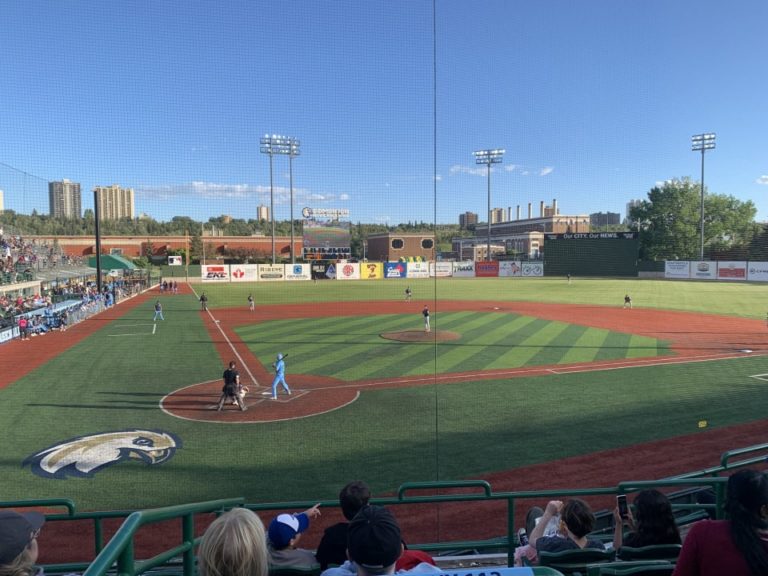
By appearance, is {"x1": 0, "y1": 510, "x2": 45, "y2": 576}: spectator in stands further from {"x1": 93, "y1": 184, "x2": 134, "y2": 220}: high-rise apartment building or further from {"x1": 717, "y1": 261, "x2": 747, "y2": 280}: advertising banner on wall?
{"x1": 717, "y1": 261, "x2": 747, "y2": 280}: advertising banner on wall

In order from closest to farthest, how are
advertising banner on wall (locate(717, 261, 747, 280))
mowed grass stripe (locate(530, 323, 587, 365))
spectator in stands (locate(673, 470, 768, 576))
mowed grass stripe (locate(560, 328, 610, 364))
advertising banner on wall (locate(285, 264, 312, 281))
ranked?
spectator in stands (locate(673, 470, 768, 576)) < mowed grass stripe (locate(530, 323, 587, 365)) < mowed grass stripe (locate(560, 328, 610, 364)) < advertising banner on wall (locate(717, 261, 747, 280)) < advertising banner on wall (locate(285, 264, 312, 281))

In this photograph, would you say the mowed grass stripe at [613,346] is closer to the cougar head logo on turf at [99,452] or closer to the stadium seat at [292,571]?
the cougar head logo on turf at [99,452]

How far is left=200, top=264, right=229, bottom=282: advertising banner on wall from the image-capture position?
172 ft

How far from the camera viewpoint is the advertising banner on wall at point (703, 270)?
52.1 metres

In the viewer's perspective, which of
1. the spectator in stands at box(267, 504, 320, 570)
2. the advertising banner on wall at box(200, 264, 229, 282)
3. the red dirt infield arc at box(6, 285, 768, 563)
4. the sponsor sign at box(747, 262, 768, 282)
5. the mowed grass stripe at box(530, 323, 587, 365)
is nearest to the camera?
the spectator in stands at box(267, 504, 320, 570)

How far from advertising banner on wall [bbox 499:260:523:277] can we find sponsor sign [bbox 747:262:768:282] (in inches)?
865

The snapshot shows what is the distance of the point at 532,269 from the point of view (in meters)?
63.0

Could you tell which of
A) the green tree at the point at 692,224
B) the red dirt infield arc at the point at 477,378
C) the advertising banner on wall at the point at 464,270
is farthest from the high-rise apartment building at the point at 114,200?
the green tree at the point at 692,224

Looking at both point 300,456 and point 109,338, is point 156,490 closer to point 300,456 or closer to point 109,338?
point 300,456

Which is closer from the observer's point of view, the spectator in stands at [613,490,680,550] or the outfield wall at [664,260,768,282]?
the spectator in stands at [613,490,680,550]

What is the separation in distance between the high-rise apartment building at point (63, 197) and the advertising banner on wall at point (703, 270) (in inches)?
2060

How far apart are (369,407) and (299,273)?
45.1 metres

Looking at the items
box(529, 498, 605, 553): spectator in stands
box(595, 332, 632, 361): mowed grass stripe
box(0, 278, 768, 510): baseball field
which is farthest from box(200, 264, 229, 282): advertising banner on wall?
box(529, 498, 605, 553): spectator in stands

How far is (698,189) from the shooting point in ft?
180
